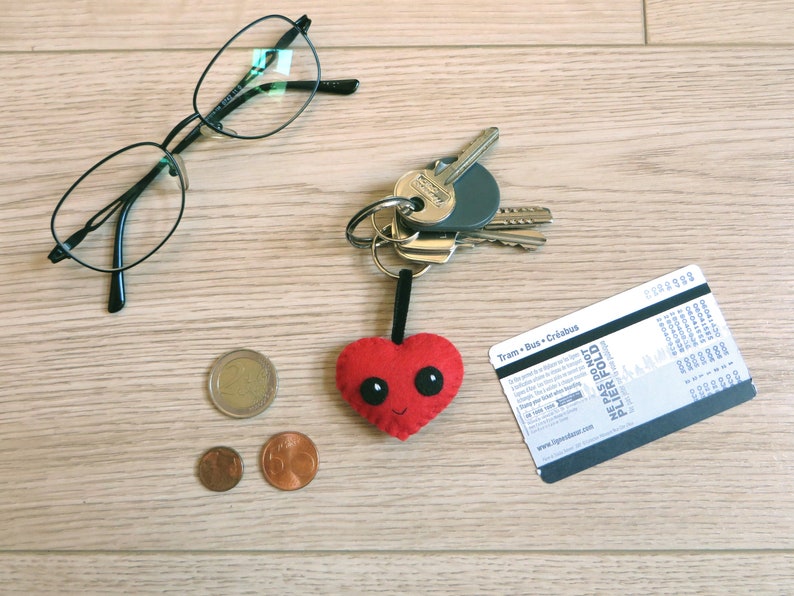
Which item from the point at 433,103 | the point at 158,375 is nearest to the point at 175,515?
the point at 158,375

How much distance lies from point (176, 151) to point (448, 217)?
29 centimetres

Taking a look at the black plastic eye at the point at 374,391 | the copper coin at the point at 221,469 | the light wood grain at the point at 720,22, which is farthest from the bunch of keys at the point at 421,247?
the light wood grain at the point at 720,22

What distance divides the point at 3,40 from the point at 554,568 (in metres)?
0.80

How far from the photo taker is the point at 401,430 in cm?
63

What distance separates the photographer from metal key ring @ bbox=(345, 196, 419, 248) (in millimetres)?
635

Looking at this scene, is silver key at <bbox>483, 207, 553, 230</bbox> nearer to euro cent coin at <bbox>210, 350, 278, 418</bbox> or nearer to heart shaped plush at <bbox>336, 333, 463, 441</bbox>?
heart shaped plush at <bbox>336, 333, 463, 441</bbox>

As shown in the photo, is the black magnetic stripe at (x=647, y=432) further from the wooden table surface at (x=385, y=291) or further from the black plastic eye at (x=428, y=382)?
the black plastic eye at (x=428, y=382)

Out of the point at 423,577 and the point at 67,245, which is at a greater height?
the point at 67,245

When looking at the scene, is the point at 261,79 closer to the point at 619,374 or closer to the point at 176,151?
the point at 176,151

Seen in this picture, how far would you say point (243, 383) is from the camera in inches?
25.7

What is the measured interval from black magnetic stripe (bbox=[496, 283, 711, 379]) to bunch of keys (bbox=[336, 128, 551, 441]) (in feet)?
0.19

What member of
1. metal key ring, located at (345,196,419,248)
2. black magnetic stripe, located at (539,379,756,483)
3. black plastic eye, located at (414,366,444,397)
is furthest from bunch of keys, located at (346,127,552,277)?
black magnetic stripe, located at (539,379,756,483)

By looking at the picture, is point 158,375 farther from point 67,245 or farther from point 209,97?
point 209,97

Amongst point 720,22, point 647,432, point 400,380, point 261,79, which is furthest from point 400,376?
point 720,22
